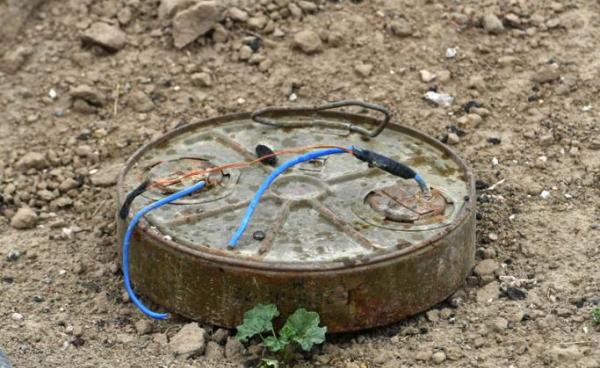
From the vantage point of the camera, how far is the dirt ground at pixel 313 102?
12.3 feet

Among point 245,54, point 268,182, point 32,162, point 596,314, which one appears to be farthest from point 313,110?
point 596,314

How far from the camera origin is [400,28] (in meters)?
5.23

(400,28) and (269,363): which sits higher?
(400,28)

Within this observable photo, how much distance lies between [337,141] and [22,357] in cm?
160

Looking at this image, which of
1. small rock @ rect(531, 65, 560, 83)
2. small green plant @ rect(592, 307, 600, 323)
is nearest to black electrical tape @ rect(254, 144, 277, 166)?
small green plant @ rect(592, 307, 600, 323)

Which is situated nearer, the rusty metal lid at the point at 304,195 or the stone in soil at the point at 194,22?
the rusty metal lid at the point at 304,195

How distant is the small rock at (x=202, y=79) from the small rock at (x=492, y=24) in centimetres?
143

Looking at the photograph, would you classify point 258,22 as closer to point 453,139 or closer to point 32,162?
point 453,139

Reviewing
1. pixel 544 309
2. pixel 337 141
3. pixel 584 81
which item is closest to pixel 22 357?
pixel 337 141

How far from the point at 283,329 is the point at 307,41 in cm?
205

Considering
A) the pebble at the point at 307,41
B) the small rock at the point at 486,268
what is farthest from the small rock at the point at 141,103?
the small rock at the point at 486,268

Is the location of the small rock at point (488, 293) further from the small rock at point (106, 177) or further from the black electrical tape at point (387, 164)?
the small rock at point (106, 177)

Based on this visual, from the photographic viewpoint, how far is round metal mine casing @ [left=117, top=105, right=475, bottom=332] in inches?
138

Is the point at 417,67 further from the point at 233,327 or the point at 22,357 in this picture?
the point at 22,357
